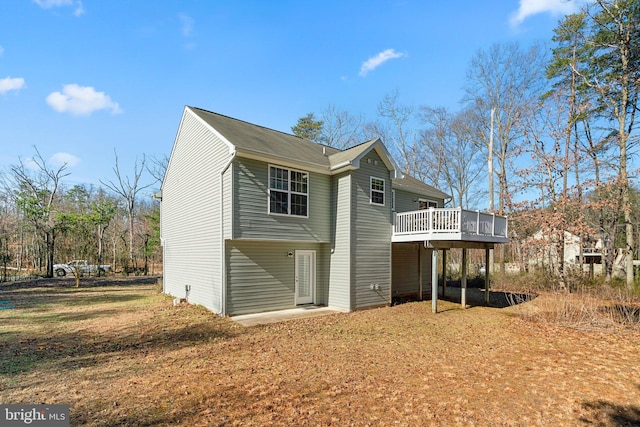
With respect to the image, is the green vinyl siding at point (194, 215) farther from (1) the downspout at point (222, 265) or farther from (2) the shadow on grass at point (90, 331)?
(2) the shadow on grass at point (90, 331)

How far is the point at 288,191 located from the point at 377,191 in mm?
3627

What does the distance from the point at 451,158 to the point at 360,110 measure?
29.6 ft

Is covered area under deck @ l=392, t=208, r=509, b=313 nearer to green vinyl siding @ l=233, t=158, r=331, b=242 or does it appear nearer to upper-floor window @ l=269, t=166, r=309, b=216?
green vinyl siding @ l=233, t=158, r=331, b=242

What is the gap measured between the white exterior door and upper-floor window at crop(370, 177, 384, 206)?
3.09 meters

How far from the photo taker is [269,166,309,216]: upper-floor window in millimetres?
10133

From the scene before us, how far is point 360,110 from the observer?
91.7 ft

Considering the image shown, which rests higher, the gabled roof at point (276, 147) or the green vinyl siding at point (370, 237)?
the gabled roof at point (276, 147)

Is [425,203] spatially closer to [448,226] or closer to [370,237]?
[448,226]

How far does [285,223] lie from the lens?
33.9 feet

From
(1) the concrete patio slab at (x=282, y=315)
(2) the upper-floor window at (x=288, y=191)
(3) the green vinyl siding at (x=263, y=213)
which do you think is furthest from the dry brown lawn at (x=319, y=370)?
(2) the upper-floor window at (x=288, y=191)

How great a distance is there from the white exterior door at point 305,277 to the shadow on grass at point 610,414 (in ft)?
26.9

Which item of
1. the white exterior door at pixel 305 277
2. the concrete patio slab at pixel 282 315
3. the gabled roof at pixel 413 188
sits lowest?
the concrete patio slab at pixel 282 315

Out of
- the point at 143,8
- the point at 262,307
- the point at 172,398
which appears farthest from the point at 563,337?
the point at 143,8

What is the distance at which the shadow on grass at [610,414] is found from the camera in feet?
13.0
